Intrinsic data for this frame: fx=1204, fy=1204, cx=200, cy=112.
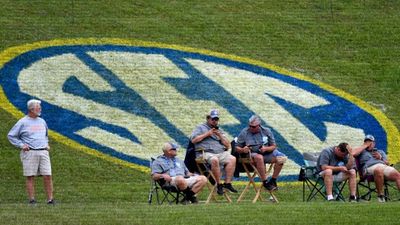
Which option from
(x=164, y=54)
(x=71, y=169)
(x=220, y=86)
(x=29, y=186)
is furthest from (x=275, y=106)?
(x=29, y=186)

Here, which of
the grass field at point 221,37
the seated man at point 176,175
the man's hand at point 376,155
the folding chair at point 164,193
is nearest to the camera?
the seated man at point 176,175

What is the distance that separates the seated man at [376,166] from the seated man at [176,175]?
2838mm

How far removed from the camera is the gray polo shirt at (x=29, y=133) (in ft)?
58.2

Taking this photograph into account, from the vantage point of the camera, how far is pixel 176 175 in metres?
17.9

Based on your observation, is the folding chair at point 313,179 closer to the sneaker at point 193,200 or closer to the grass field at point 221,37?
the grass field at point 221,37

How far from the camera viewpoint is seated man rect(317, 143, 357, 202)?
18219 mm

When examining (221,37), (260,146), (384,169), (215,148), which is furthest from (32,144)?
(221,37)

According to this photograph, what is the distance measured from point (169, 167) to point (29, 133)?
2.13m

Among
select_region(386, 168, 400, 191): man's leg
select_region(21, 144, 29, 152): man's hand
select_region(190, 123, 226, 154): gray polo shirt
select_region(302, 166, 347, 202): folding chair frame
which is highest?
select_region(21, 144, 29, 152): man's hand

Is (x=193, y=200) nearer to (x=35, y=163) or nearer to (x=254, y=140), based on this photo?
(x=254, y=140)

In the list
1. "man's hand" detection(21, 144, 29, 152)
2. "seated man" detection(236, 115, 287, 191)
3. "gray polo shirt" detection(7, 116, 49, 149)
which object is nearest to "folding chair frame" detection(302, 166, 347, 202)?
"seated man" detection(236, 115, 287, 191)

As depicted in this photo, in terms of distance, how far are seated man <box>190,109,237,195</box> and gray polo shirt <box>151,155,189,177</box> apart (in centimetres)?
50

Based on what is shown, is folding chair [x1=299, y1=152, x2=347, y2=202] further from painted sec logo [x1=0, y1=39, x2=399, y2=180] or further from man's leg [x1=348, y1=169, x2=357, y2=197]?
painted sec logo [x1=0, y1=39, x2=399, y2=180]

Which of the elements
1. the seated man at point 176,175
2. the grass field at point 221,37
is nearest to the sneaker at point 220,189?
the seated man at point 176,175
